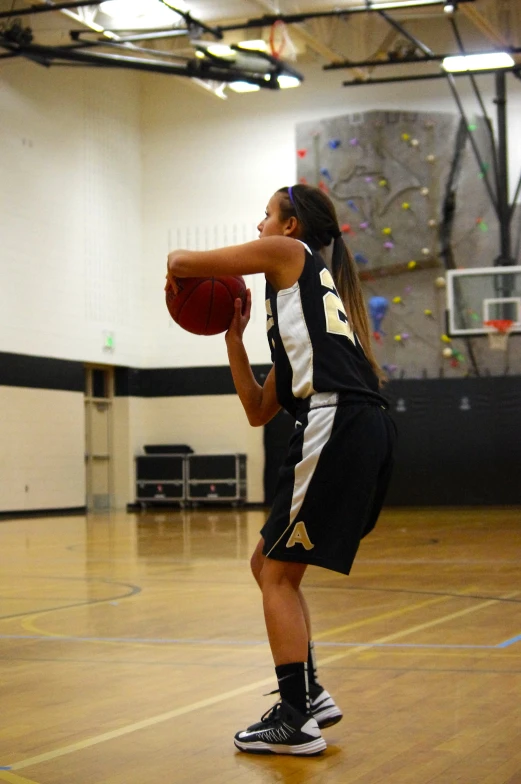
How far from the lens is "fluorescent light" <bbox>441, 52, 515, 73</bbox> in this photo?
15.9 metres

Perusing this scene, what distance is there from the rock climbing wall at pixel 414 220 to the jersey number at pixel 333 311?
13.9m

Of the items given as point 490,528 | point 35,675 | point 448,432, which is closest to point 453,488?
point 448,432

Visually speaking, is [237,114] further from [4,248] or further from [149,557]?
[149,557]

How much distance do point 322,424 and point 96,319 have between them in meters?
14.6

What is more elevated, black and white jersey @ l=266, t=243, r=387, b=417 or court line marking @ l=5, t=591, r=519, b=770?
black and white jersey @ l=266, t=243, r=387, b=417

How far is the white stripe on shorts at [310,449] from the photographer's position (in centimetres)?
288

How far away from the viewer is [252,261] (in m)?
2.93

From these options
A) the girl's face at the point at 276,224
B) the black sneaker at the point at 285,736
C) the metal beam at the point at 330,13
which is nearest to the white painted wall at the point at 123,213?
the metal beam at the point at 330,13

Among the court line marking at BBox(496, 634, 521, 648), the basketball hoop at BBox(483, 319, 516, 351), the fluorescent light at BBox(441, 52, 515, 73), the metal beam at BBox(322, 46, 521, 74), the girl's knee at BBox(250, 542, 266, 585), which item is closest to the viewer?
the girl's knee at BBox(250, 542, 266, 585)

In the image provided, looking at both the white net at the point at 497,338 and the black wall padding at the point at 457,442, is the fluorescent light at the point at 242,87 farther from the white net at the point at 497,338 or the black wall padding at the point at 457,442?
the white net at the point at 497,338

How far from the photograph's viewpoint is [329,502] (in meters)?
2.88

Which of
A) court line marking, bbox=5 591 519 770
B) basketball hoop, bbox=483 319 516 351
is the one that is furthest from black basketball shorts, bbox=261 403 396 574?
basketball hoop, bbox=483 319 516 351

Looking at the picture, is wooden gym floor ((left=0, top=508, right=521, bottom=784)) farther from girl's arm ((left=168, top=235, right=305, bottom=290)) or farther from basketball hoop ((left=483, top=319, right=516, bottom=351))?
basketball hoop ((left=483, top=319, right=516, bottom=351))

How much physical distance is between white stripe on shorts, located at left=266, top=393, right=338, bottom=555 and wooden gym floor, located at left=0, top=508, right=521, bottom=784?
25.6 inches
